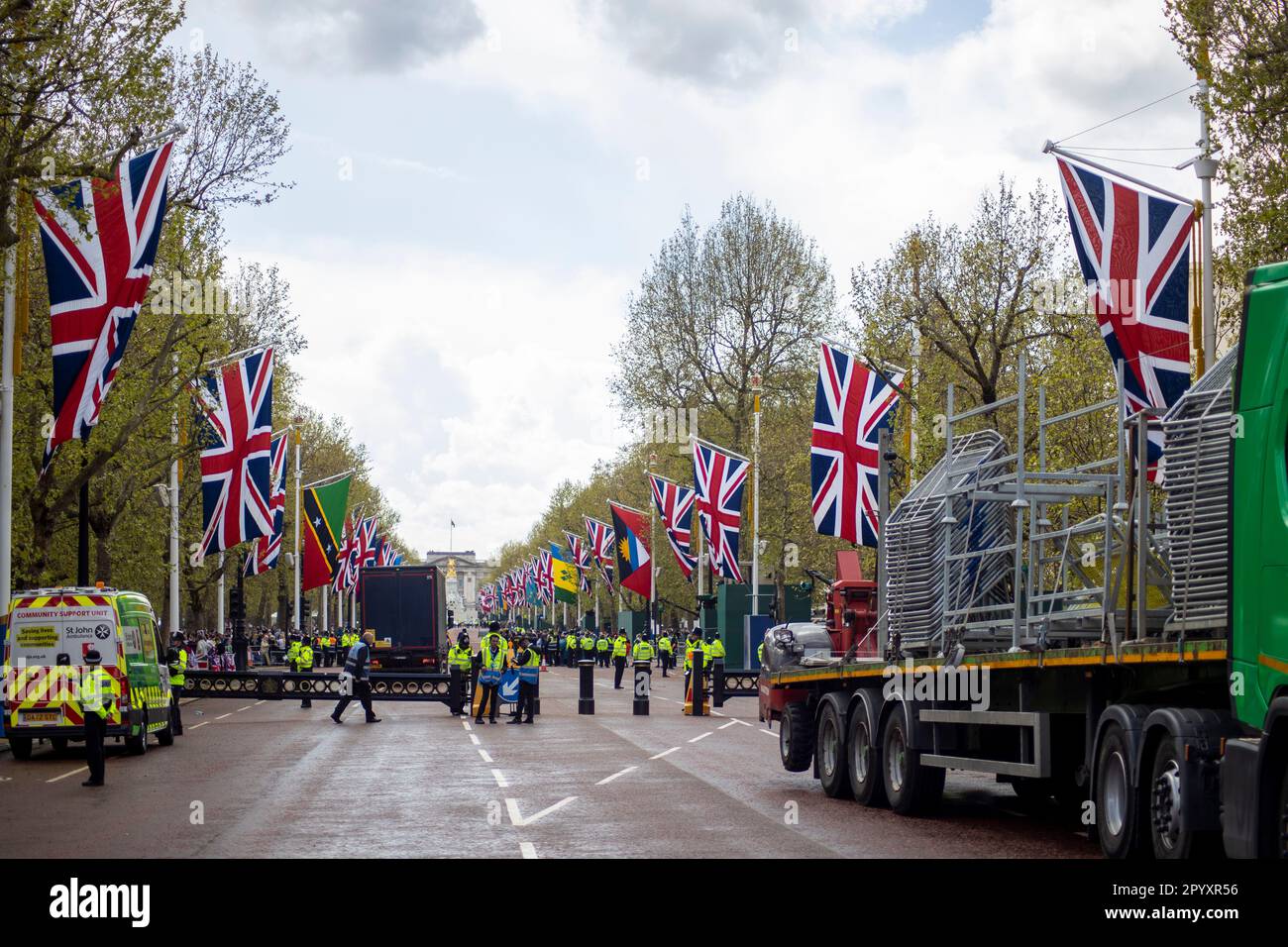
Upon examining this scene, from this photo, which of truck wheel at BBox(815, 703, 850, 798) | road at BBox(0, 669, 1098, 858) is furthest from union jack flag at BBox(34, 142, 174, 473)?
truck wheel at BBox(815, 703, 850, 798)

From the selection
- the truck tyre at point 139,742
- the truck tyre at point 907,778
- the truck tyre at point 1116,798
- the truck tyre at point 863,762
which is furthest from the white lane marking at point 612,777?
the truck tyre at point 1116,798

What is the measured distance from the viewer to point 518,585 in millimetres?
138000

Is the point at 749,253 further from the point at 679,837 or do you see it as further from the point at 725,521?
the point at 679,837

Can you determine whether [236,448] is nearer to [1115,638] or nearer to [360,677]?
[360,677]

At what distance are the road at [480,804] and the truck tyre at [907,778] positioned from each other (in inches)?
10.5

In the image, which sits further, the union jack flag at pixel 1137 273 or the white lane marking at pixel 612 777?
the white lane marking at pixel 612 777

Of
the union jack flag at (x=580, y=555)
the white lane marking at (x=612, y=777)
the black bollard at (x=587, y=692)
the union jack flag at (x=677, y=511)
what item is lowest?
the black bollard at (x=587, y=692)

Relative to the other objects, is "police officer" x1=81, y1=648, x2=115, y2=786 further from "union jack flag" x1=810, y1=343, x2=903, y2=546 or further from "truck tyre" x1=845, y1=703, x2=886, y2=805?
"union jack flag" x1=810, y1=343, x2=903, y2=546

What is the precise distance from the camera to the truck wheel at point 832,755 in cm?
1841

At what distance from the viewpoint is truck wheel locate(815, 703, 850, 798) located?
18.4 meters

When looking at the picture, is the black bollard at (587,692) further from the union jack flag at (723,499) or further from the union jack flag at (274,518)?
the union jack flag at (274,518)

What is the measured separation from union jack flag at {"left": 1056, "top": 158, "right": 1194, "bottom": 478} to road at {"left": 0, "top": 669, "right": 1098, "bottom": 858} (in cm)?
472

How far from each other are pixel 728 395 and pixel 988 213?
100ft

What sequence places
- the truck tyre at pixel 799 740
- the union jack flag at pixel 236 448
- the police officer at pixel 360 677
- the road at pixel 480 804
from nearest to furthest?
the road at pixel 480 804 < the truck tyre at pixel 799 740 < the police officer at pixel 360 677 < the union jack flag at pixel 236 448
